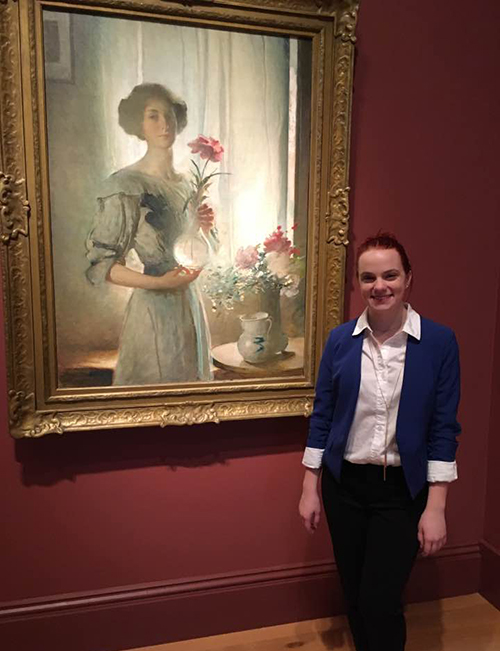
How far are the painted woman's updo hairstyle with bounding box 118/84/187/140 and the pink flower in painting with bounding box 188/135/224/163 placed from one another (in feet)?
0.42

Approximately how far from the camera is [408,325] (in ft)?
4.51

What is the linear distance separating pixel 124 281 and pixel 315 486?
2.98 ft

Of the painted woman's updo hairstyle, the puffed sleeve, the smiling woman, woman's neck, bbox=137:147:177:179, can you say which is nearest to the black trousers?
the smiling woman

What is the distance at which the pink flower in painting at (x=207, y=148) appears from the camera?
1.64m

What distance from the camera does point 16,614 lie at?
1742 millimetres

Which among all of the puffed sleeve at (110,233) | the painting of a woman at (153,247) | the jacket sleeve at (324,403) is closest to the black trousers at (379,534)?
the jacket sleeve at (324,403)

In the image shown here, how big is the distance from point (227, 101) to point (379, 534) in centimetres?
144

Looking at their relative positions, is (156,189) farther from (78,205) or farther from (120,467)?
(120,467)

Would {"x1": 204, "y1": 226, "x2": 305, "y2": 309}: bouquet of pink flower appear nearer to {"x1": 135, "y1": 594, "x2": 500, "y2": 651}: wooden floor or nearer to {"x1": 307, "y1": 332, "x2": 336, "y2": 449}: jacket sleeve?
{"x1": 307, "y1": 332, "x2": 336, "y2": 449}: jacket sleeve

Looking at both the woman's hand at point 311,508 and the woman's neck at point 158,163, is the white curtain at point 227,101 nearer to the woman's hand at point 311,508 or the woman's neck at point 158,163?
the woman's neck at point 158,163

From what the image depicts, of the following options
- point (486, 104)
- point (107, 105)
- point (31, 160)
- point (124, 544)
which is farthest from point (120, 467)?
point (486, 104)

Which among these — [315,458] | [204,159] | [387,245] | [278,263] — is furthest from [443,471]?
[204,159]

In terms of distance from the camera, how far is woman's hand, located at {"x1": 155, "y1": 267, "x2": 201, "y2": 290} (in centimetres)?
167

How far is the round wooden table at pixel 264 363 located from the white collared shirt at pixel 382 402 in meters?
0.42
